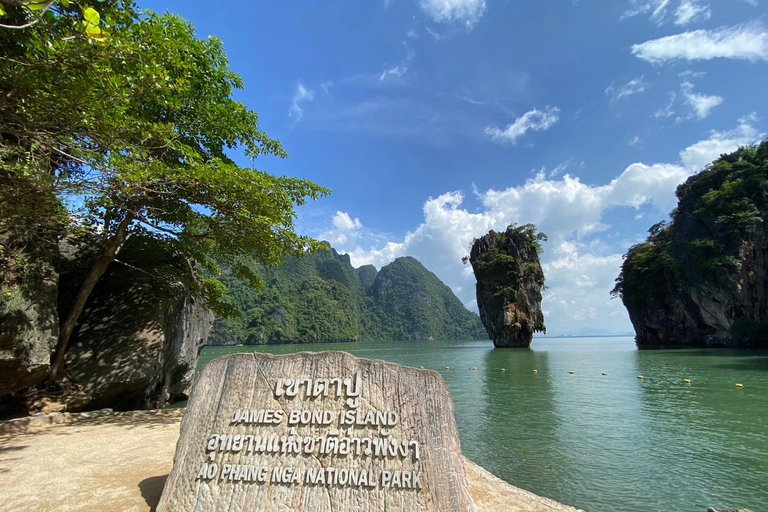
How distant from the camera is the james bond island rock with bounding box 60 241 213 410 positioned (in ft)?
25.7

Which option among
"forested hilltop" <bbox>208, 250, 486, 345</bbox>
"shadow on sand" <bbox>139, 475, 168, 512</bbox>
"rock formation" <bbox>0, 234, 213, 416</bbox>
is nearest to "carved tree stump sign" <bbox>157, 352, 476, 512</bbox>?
"shadow on sand" <bbox>139, 475, 168, 512</bbox>

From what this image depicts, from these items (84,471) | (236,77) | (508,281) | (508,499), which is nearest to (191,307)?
(236,77)

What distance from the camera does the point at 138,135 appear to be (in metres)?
5.88

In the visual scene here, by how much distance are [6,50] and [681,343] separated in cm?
5509

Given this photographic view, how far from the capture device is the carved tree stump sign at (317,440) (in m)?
3.30

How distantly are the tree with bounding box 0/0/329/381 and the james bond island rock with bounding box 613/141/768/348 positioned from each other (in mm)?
39951

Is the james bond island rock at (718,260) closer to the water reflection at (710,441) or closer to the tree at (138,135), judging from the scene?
the water reflection at (710,441)

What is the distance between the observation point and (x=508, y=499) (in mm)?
4066

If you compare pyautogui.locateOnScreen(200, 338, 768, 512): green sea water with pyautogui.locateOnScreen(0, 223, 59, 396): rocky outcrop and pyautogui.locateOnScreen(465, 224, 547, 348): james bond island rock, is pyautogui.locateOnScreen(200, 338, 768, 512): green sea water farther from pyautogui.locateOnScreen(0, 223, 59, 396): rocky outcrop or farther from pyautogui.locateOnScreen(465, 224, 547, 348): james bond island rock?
pyautogui.locateOnScreen(465, 224, 547, 348): james bond island rock


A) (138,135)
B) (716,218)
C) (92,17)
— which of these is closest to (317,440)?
(92,17)

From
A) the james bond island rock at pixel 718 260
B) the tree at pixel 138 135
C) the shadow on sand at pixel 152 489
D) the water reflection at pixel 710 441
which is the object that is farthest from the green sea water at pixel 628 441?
the james bond island rock at pixel 718 260

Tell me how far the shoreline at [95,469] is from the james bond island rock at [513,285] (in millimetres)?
44459

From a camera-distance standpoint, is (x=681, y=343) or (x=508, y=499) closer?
(x=508, y=499)

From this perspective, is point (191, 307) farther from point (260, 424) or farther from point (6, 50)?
point (260, 424)
